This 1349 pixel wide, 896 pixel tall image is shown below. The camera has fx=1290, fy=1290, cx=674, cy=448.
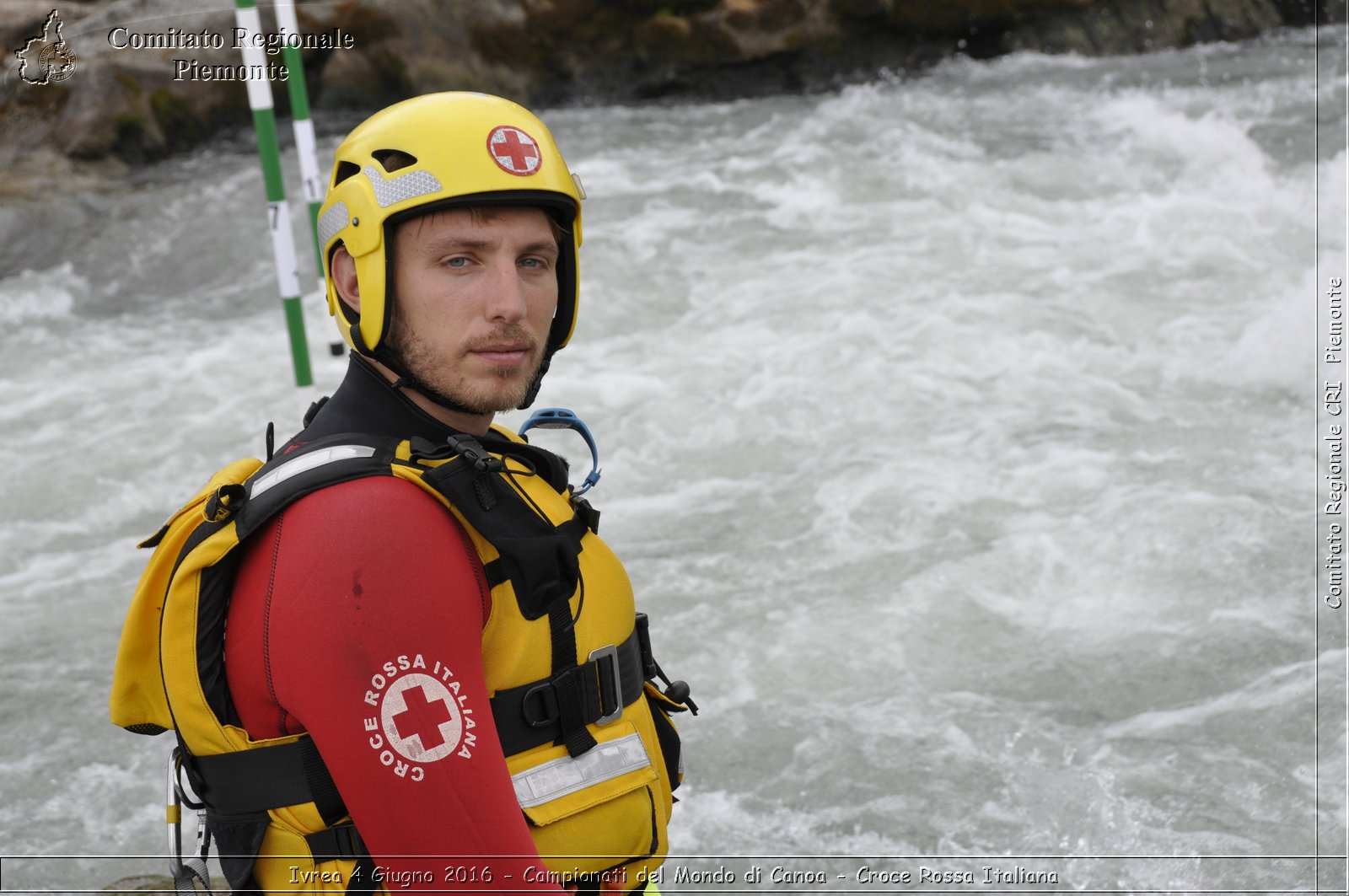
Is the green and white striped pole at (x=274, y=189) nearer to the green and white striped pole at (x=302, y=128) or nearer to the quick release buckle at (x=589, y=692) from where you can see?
the green and white striped pole at (x=302, y=128)

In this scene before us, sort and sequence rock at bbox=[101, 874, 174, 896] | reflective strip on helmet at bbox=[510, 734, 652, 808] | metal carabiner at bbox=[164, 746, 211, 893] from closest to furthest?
reflective strip on helmet at bbox=[510, 734, 652, 808] → metal carabiner at bbox=[164, 746, 211, 893] → rock at bbox=[101, 874, 174, 896]

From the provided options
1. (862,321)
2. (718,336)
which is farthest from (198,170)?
(862,321)

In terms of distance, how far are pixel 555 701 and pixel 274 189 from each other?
4332mm

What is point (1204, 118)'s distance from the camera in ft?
27.7

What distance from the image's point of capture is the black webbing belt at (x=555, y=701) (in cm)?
150

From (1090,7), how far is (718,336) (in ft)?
19.4

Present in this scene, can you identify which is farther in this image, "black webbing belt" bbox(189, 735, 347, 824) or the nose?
the nose

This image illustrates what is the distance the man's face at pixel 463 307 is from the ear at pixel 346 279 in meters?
0.10

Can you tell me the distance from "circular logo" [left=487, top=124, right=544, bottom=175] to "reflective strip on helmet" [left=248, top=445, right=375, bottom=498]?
39cm

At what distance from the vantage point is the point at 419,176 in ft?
5.08

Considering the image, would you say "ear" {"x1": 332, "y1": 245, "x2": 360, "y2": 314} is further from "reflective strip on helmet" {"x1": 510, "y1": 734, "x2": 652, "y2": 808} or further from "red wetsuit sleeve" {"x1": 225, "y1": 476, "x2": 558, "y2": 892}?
"reflective strip on helmet" {"x1": 510, "y1": 734, "x2": 652, "y2": 808}

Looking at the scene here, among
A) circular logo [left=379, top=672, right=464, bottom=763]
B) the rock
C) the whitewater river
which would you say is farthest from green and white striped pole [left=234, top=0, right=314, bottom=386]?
circular logo [left=379, top=672, right=464, bottom=763]

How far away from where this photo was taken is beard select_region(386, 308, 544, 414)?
1575mm

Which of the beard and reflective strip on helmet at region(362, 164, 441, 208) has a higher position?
reflective strip on helmet at region(362, 164, 441, 208)
